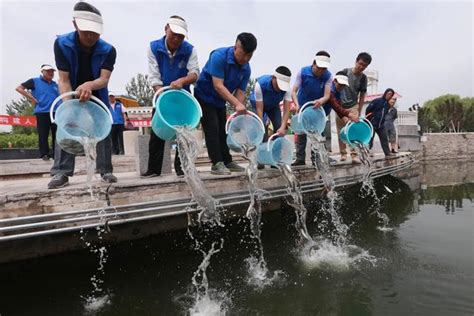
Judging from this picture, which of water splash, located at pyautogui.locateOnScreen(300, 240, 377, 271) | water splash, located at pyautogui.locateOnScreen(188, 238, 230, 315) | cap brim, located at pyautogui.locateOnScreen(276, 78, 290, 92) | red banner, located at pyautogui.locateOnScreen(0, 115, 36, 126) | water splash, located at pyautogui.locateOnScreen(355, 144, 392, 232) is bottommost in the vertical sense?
water splash, located at pyautogui.locateOnScreen(188, 238, 230, 315)

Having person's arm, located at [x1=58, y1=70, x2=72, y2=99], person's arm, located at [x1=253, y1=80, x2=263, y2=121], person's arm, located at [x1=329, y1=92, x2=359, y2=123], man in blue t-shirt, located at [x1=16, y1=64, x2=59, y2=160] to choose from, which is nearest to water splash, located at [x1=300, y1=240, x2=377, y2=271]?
person's arm, located at [x1=253, y1=80, x2=263, y2=121]

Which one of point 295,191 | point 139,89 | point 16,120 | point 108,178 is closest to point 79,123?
point 108,178

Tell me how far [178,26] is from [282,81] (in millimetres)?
1553

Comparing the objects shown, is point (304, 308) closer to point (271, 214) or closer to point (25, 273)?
point (271, 214)

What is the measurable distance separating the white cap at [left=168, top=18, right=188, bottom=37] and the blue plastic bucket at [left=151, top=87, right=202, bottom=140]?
638mm

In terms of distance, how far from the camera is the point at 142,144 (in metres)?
4.22

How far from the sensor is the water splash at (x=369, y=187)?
510cm

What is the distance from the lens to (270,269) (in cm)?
334

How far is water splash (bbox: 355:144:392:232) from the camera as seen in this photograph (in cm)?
510

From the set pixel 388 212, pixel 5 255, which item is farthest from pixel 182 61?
pixel 388 212

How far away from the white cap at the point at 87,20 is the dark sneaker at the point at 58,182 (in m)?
1.40

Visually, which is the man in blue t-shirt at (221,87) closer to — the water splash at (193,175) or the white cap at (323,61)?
the water splash at (193,175)

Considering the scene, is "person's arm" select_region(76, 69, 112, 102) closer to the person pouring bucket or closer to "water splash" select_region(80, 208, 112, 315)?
"water splash" select_region(80, 208, 112, 315)

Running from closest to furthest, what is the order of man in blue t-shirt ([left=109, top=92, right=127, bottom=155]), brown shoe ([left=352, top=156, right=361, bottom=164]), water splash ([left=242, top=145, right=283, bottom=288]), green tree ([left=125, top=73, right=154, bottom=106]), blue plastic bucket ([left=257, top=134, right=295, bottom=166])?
1. water splash ([left=242, top=145, right=283, bottom=288])
2. blue plastic bucket ([left=257, top=134, right=295, bottom=166])
3. brown shoe ([left=352, top=156, right=361, bottom=164])
4. man in blue t-shirt ([left=109, top=92, right=127, bottom=155])
5. green tree ([left=125, top=73, right=154, bottom=106])
